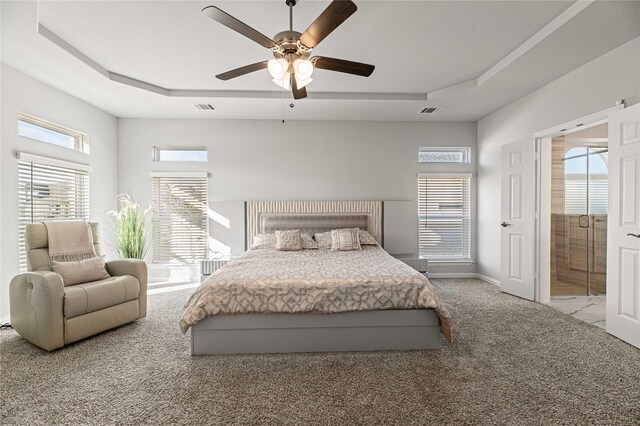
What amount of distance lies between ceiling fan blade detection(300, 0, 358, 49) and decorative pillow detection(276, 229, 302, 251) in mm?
2781

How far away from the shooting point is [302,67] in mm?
2270

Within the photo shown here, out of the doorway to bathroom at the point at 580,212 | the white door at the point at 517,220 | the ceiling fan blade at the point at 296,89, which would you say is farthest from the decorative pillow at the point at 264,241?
the doorway to bathroom at the point at 580,212

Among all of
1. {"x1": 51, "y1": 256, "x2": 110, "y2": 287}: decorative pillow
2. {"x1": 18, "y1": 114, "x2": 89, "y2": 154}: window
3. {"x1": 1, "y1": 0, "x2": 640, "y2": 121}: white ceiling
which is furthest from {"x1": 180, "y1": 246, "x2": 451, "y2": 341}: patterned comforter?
{"x1": 18, "y1": 114, "x2": 89, "y2": 154}: window

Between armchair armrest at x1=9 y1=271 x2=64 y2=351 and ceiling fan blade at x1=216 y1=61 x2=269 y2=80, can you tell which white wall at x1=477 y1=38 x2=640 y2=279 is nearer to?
ceiling fan blade at x1=216 y1=61 x2=269 y2=80

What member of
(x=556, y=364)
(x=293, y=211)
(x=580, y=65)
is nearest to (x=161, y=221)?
(x=293, y=211)

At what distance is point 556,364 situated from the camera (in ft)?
8.13

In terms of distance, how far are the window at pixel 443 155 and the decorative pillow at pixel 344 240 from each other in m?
2.05

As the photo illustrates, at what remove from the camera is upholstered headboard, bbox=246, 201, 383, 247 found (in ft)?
16.9

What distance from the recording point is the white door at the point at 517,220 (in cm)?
418

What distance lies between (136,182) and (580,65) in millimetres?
6399

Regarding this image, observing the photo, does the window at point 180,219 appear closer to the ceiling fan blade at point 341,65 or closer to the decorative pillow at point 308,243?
the decorative pillow at point 308,243

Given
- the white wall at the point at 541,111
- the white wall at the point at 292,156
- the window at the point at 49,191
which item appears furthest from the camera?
the white wall at the point at 292,156

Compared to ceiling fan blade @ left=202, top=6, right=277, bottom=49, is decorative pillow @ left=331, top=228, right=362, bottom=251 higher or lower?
lower

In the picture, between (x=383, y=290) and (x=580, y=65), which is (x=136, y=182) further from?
(x=580, y=65)
